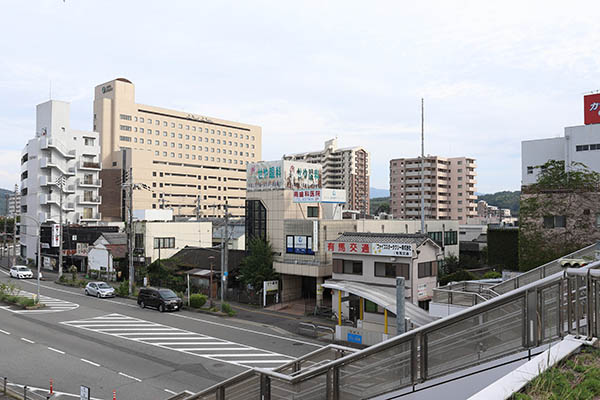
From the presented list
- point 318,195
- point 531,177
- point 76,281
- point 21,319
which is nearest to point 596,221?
point 318,195

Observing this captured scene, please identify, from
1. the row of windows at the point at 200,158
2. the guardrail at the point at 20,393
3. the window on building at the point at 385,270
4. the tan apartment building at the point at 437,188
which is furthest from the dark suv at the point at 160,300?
the row of windows at the point at 200,158

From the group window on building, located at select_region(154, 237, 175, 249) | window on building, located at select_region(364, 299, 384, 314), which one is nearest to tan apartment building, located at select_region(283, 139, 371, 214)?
window on building, located at select_region(154, 237, 175, 249)

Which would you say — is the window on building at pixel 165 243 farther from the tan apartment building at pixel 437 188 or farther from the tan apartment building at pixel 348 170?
the tan apartment building at pixel 348 170

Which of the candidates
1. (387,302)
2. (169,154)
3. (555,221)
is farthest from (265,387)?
(169,154)

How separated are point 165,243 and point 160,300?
2046 centimetres

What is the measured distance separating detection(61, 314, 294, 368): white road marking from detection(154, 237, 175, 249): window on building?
74.6ft

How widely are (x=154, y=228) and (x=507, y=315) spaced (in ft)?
171

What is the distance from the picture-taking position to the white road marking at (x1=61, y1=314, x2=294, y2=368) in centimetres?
2262

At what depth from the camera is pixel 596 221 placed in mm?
24797

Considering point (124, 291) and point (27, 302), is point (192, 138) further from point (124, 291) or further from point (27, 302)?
point (27, 302)

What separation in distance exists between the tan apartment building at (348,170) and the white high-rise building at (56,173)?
7118cm

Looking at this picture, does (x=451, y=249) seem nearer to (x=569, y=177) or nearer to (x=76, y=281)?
(x=569, y=177)

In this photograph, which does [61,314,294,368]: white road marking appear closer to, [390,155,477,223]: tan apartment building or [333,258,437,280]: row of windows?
[333,258,437,280]: row of windows

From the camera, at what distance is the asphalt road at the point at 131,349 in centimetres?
1872
